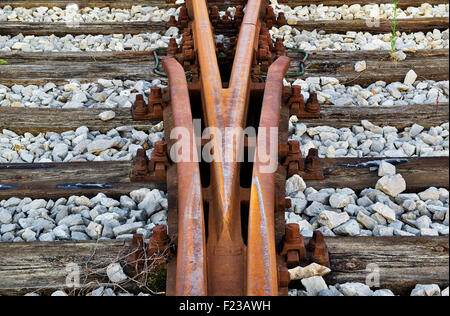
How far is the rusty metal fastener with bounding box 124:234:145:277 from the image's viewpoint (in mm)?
2264

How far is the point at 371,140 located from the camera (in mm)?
3090

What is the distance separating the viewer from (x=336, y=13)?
5.03 meters

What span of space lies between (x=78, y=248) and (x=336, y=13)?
357 cm

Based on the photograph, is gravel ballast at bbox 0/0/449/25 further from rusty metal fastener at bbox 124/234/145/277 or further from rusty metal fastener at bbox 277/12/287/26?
rusty metal fastener at bbox 124/234/145/277

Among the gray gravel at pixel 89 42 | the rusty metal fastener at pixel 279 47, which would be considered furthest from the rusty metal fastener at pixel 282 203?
the gray gravel at pixel 89 42

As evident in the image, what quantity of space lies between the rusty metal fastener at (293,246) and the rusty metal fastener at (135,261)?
1.93 feet

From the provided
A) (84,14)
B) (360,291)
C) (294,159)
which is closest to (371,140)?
(294,159)

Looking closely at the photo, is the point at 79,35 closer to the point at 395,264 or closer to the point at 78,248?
the point at 78,248

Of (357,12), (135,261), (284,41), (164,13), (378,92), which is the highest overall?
(164,13)

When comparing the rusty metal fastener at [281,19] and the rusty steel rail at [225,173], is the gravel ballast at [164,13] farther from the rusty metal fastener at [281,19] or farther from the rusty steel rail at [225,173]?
the rusty steel rail at [225,173]

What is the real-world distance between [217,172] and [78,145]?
45.3 inches

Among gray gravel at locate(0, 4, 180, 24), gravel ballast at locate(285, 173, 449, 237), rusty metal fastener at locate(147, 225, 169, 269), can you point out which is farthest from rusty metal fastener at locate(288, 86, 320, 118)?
gray gravel at locate(0, 4, 180, 24)

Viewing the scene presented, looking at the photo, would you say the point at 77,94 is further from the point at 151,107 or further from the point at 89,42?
the point at 89,42
